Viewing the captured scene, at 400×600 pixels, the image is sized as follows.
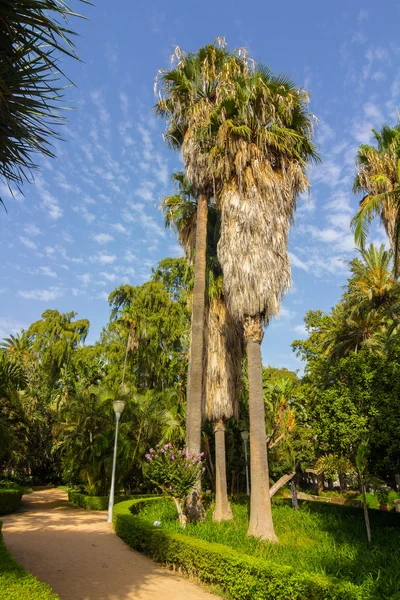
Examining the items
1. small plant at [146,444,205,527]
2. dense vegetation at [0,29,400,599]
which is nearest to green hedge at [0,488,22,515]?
dense vegetation at [0,29,400,599]

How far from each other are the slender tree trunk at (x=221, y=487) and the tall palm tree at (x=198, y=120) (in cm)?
210

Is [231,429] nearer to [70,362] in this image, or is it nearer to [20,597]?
[70,362]

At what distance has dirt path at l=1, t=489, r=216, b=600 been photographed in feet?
22.3

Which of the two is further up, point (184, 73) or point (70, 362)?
point (184, 73)

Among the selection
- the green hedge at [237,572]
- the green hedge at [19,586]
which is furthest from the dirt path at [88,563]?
the green hedge at [19,586]

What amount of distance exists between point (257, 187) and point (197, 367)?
6.18 m

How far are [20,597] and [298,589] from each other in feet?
12.4

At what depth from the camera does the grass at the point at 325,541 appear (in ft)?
22.7

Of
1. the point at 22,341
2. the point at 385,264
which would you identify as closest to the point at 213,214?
the point at 385,264

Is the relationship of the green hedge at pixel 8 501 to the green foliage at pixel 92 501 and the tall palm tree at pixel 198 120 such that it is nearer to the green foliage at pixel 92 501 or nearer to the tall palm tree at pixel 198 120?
the green foliage at pixel 92 501

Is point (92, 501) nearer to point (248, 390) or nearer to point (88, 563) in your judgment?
point (248, 390)

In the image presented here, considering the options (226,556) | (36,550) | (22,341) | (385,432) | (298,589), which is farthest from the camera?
(22,341)

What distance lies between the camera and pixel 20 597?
4.35m

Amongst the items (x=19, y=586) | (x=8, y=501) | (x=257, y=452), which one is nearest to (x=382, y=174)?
(x=257, y=452)
